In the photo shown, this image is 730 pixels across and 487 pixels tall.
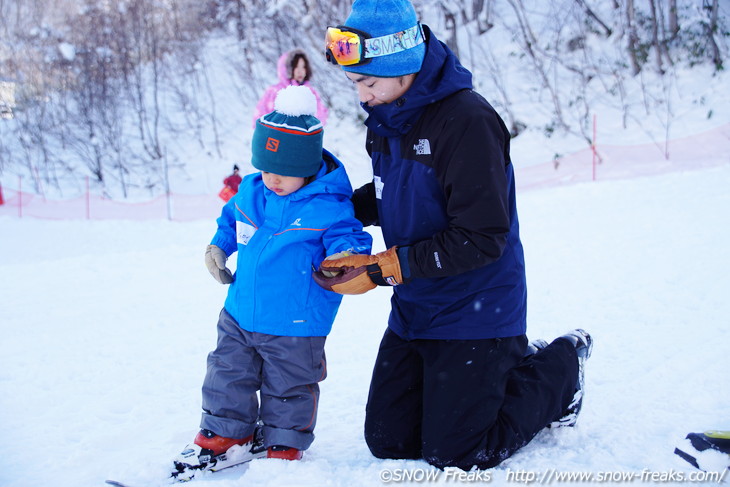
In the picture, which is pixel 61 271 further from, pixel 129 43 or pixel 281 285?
pixel 129 43

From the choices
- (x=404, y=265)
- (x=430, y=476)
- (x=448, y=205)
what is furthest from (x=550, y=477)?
(x=448, y=205)

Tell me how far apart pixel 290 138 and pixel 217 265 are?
1.92ft

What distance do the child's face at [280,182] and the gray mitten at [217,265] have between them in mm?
363

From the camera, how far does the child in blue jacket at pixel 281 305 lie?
7.37ft

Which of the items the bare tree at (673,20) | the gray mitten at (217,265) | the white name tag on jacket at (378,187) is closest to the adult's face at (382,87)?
the white name tag on jacket at (378,187)

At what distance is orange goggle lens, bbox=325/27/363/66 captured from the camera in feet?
6.61

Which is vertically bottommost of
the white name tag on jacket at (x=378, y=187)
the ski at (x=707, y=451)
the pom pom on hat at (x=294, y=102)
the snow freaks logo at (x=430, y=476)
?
the snow freaks logo at (x=430, y=476)

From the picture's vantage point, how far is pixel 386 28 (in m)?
2.04

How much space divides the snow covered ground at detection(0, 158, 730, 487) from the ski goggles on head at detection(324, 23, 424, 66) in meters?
1.35

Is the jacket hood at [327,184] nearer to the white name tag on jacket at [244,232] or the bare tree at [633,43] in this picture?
the white name tag on jacket at [244,232]

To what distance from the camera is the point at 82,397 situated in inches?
114

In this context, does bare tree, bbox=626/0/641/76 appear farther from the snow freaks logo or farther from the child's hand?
the snow freaks logo

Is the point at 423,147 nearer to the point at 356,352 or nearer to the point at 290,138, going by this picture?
the point at 290,138

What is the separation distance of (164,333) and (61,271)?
2242 mm
